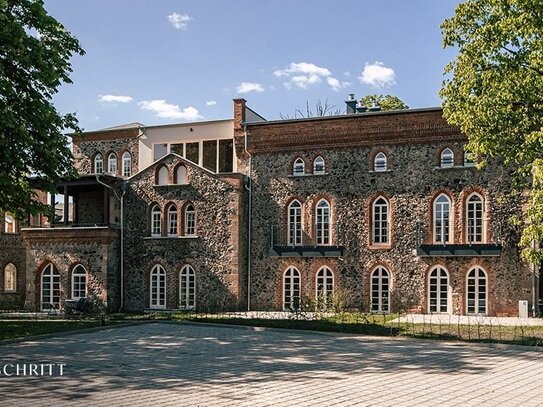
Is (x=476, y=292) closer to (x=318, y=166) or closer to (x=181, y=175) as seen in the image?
(x=318, y=166)

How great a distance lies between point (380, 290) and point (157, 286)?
32.7 ft

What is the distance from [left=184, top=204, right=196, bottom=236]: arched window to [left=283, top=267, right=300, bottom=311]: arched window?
185 inches

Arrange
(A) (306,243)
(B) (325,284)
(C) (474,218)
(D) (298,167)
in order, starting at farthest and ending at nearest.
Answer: (D) (298,167) → (A) (306,243) → (B) (325,284) → (C) (474,218)

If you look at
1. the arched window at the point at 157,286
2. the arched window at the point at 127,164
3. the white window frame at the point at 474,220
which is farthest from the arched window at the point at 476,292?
the arched window at the point at 127,164

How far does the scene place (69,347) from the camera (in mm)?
14406

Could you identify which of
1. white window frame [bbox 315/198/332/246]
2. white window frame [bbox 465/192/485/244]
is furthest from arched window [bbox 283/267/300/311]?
white window frame [bbox 465/192/485/244]

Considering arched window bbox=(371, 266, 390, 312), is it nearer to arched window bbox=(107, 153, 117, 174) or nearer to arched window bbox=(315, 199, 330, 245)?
arched window bbox=(315, 199, 330, 245)

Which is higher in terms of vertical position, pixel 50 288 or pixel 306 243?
pixel 306 243

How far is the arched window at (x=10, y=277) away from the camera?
3225cm

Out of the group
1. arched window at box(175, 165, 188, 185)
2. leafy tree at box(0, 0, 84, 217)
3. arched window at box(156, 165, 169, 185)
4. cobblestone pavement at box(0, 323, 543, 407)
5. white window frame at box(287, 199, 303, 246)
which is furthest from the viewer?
arched window at box(156, 165, 169, 185)

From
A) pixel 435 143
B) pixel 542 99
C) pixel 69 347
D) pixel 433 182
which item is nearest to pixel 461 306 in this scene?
pixel 433 182

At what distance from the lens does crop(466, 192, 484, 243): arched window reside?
80.9ft

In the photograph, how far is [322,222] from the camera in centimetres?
2686

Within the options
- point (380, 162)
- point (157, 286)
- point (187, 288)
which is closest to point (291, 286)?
point (187, 288)
